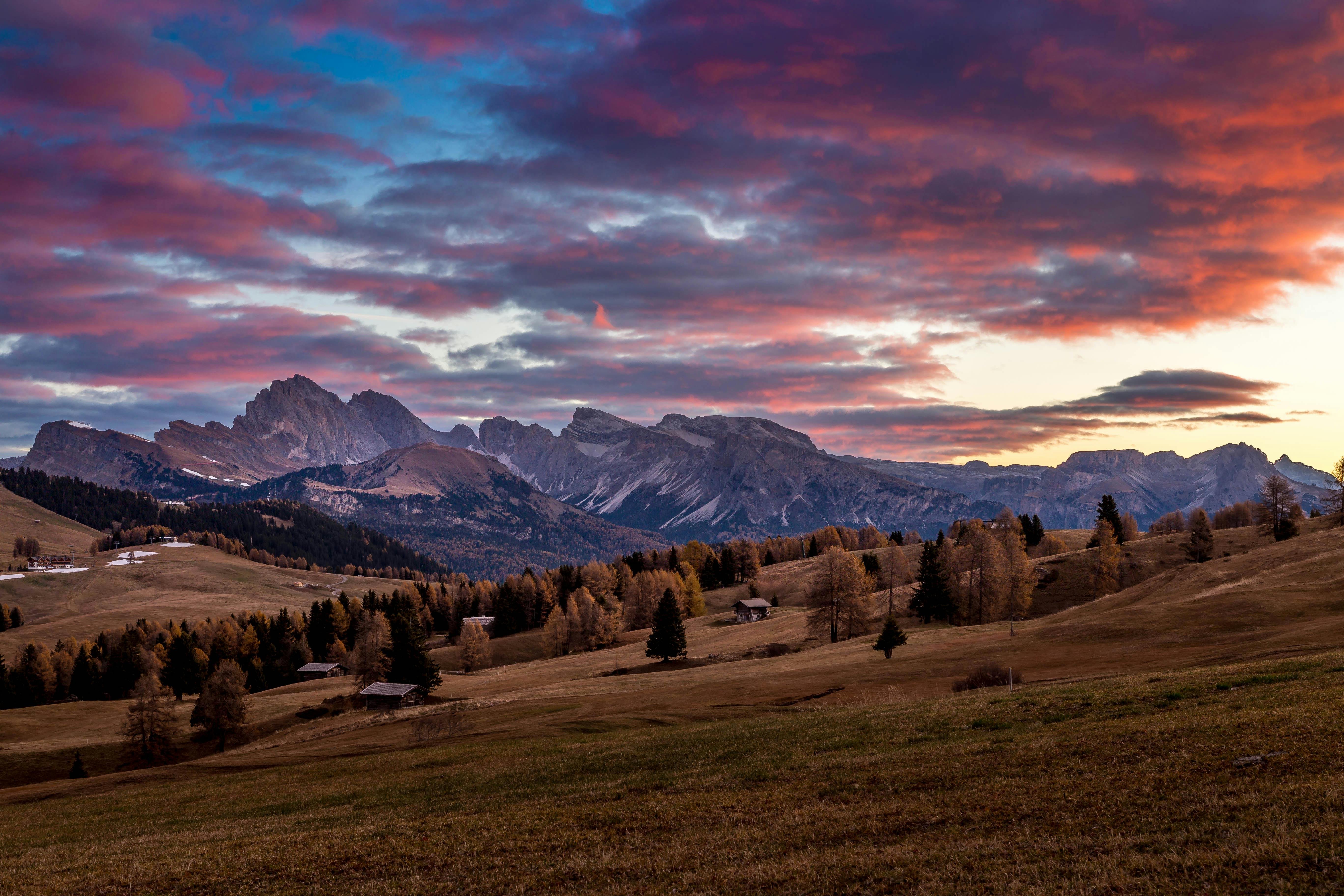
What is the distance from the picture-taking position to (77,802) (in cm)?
4684

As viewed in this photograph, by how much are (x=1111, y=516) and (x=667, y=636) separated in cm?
9650

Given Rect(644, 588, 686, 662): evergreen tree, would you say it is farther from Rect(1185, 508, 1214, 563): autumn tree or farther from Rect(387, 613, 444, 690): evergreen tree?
Rect(1185, 508, 1214, 563): autumn tree

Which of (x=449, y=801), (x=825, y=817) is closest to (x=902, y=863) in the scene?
(x=825, y=817)

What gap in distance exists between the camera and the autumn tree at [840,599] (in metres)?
111

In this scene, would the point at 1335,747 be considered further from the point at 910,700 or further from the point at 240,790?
the point at 240,790

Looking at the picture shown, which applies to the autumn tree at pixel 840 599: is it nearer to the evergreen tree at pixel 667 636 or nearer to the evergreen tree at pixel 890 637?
the evergreen tree at pixel 667 636

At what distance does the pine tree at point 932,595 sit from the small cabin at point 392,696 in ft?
237

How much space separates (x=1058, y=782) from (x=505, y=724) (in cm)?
4502

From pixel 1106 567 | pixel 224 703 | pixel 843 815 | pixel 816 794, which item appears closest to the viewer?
pixel 843 815

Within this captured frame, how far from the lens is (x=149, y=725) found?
9456 cm

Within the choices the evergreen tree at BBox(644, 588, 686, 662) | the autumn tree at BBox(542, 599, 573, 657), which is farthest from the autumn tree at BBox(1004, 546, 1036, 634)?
the autumn tree at BBox(542, 599, 573, 657)

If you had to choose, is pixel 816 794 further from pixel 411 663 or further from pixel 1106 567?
pixel 1106 567

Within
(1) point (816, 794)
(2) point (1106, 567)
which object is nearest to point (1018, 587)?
(2) point (1106, 567)

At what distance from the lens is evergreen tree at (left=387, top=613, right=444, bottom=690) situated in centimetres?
10938
